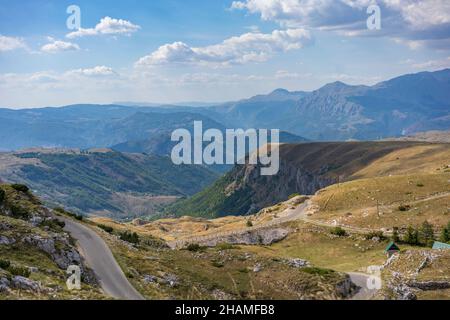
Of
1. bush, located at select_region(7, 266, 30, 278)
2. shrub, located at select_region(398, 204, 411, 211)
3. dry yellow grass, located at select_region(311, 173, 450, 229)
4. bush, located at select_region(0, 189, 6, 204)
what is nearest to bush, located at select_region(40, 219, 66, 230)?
bush, located at select_region(0, 189, 6, 204)

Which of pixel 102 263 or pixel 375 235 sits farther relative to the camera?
pixel 375 235

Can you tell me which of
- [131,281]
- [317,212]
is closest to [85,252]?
[131,281]

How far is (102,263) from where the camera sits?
166ft

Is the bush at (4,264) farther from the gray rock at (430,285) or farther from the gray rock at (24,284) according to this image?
the gray rock at (430,285)

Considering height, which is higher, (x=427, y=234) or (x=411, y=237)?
(x=427, y=234)

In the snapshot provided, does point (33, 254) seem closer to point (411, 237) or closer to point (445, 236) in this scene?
point (411, 237)

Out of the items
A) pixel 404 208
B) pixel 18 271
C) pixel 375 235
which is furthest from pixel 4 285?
pixel 404 208

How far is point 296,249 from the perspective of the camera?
89250mm

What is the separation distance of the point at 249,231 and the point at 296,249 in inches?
723

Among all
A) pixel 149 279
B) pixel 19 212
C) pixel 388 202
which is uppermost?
pixel 19 212

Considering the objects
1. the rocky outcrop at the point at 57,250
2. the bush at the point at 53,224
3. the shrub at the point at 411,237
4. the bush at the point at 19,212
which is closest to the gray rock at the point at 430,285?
the shrub at the point at 411,237

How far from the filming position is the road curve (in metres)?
41.8

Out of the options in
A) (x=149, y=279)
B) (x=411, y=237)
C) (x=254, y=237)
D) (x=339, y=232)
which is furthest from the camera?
(x=254, y=237)

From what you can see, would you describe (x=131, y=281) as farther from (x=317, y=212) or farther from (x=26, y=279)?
(x=317, y=212)
